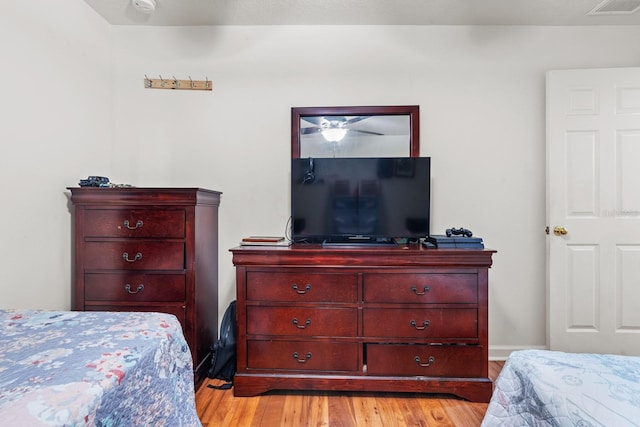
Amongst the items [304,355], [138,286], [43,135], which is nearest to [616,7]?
[304,355]

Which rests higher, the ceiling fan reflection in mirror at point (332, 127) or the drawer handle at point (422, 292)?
the ceiling fan reflection in mirror at point (332, 127)

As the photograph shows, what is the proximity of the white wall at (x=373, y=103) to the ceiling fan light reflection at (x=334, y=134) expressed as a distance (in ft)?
0.72

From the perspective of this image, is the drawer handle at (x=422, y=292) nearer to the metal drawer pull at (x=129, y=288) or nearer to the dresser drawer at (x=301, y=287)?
the dresser drawer at (x=301, y=287)

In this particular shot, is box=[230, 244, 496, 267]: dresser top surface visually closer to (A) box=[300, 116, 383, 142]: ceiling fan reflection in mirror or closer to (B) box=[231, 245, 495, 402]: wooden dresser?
(B) box=[231, 245, 495, 402]: wooden dresser

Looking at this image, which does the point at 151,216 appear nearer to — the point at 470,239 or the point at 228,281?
the point at 228,281

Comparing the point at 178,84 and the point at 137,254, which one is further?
the point at 178,84

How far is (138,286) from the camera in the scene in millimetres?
1947

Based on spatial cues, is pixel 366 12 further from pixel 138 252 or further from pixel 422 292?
pixel 138 252

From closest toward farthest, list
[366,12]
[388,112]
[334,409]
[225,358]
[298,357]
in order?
[334,409]
[298,357]
[225,358]
[366,12]
[388,112]

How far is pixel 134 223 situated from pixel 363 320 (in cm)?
151

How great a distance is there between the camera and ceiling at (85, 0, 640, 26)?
7.06ft

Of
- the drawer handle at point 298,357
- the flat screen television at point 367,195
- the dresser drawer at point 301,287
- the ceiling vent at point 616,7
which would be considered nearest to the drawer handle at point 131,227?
the dresser drawer at point 301,287

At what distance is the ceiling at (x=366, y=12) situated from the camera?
7.06ft

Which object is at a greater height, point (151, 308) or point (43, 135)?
point (43, 135)
